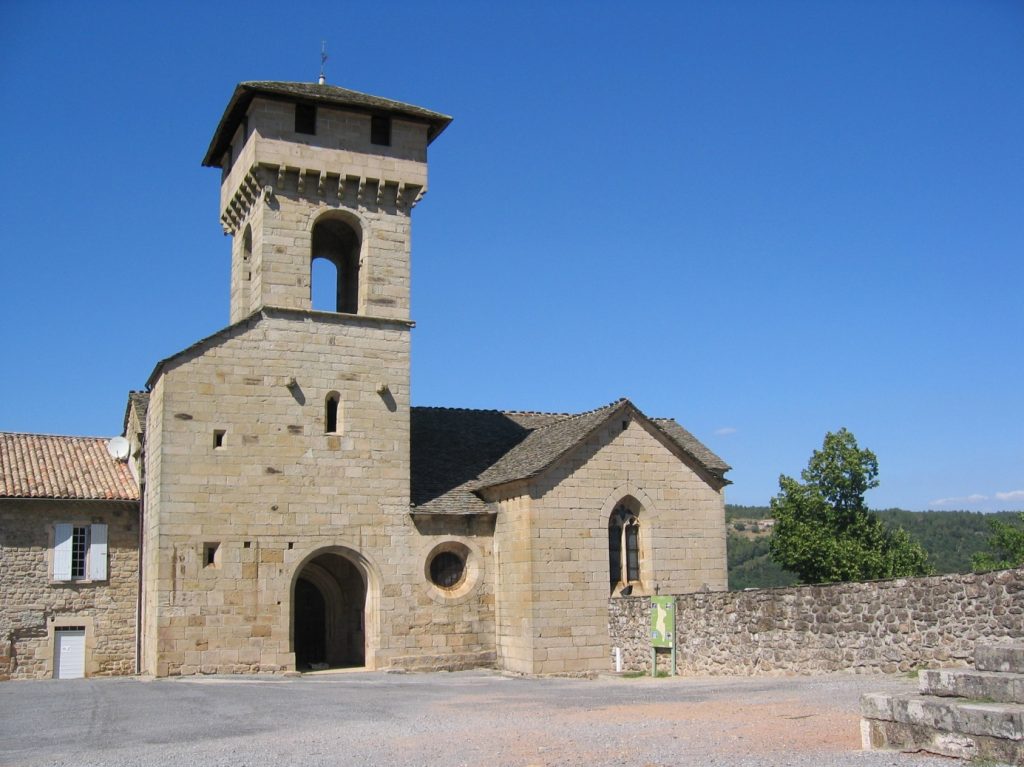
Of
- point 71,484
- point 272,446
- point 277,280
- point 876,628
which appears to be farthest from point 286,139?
point 876,628

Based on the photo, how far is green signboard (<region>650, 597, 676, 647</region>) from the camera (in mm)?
20469

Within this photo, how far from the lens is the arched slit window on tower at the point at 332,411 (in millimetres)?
24297

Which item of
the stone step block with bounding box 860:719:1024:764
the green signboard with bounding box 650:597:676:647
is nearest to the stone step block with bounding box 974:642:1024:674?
the stone step block with bounding box 860:719:1024:764

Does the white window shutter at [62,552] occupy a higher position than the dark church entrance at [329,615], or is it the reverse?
the white window shutter at [62,552]

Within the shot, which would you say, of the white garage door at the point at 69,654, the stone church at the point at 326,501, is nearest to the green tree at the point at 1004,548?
the stone church at the point at 326,501

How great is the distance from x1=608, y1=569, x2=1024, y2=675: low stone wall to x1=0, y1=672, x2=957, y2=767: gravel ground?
70cm

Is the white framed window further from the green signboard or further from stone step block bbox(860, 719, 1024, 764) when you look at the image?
stone step block bbox(860, 719, 1024, 764)

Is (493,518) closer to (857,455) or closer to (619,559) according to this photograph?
(619,559)

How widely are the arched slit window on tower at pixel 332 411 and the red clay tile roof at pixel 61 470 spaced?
228 inches

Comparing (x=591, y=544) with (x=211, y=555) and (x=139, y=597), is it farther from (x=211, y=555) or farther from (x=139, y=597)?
(x=139, y=597)

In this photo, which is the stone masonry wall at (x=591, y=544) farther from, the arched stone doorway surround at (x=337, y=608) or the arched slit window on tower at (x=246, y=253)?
the arched slit window on tower at (x=246, y=253)

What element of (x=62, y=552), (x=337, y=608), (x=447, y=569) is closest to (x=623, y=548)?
(x=447, y=569)

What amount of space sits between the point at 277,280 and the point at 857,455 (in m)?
27.6

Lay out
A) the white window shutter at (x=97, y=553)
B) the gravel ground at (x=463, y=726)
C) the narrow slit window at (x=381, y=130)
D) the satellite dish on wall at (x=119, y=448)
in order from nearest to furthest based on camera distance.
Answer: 1. the gravel ground at (x=463, y=726)
2. the white window shutter at (x=97, y=553)
3. the narrow slit window at (x=381, y=130)
4. the satellite dish on wall at (x=119, y=448)
